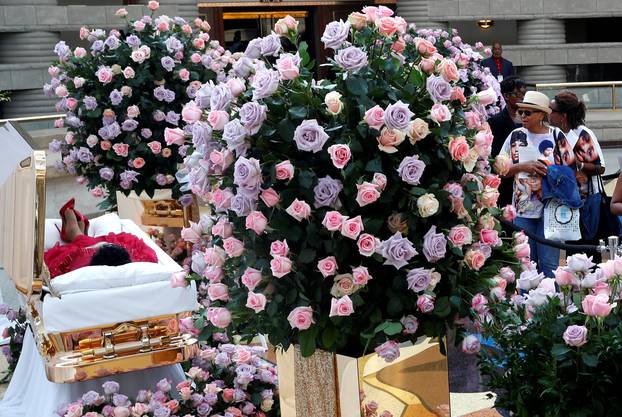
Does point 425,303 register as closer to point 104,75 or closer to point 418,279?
point 418,279

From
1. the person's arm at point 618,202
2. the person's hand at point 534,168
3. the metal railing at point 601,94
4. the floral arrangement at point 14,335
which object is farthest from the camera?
the metal railing at point 601,94

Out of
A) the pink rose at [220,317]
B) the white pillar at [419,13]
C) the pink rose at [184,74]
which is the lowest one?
the pink rose at [220,317]

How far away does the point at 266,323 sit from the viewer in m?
2.99

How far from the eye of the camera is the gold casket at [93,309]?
162 inches

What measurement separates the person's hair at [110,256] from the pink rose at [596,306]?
8.13 feet

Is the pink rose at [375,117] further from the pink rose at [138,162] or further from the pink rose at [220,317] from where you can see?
the pink rose at [138,162]

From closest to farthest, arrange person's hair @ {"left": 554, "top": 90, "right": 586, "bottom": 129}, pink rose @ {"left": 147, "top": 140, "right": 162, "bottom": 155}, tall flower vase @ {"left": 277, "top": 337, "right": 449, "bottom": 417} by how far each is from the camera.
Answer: tall flower vase @ {"left": 277, "top": 337, "right": 449, "bottom": 417} → person's hair @ {"left": 554, "top": 90, "right": 586, "bottom": 129} → pink rose @ {"left": 147, "top": 140, "right": 162, "bottom": 155}

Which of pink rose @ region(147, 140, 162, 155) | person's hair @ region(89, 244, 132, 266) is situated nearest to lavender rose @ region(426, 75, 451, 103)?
person's hair @ region(89, 244, 132, 266)

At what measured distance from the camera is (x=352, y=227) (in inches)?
106

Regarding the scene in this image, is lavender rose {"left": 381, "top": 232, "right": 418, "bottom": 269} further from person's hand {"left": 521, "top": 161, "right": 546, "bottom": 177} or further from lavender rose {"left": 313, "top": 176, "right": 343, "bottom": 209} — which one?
person's hand {"left": 521, "top": 161, "right": 546, "bottom": 177}

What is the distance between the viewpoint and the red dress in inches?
178

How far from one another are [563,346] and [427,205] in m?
0.53

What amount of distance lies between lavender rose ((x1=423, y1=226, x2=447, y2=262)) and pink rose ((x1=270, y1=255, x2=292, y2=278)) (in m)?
0.40

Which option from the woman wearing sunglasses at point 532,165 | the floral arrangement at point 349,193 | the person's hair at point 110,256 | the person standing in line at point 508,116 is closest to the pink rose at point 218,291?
the floral arrangement at point 349,193
